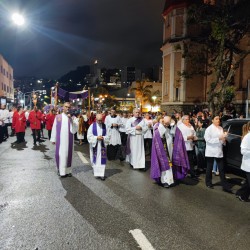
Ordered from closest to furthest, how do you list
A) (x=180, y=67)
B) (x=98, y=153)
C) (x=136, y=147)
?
(x=98, y=153), (x=136, y=147), (x=180, y=67)

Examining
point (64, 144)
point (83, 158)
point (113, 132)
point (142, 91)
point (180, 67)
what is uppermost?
point (180, 67)

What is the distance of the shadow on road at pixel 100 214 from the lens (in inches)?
190

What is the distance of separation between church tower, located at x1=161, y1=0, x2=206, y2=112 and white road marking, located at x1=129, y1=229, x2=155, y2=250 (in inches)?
1210

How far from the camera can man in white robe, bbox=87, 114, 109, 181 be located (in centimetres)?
848

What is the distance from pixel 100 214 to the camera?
565cm

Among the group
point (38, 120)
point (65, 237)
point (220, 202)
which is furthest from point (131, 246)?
point (38, 120)

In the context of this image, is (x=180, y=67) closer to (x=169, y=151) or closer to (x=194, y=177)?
(x=194, y=177)

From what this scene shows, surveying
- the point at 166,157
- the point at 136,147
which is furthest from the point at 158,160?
the point at 136,147

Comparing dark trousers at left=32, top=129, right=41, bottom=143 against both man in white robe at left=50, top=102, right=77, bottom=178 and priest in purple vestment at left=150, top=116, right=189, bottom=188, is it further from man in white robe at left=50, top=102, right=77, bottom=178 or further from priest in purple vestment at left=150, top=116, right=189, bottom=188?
priest in purple vestment at left=150, top=116, right=189, bottom=188

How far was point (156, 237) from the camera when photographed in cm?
Result: 470

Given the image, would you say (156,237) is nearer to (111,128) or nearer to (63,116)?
(63,116)

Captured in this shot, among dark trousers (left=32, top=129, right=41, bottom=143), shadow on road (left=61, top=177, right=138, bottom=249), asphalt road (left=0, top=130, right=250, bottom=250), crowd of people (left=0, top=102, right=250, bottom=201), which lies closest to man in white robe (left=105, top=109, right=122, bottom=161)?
crowd of people (left=0, top=102, right=250, bottom=201)

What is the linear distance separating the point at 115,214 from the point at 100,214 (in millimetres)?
270

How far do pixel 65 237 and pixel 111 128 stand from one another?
7.73m
